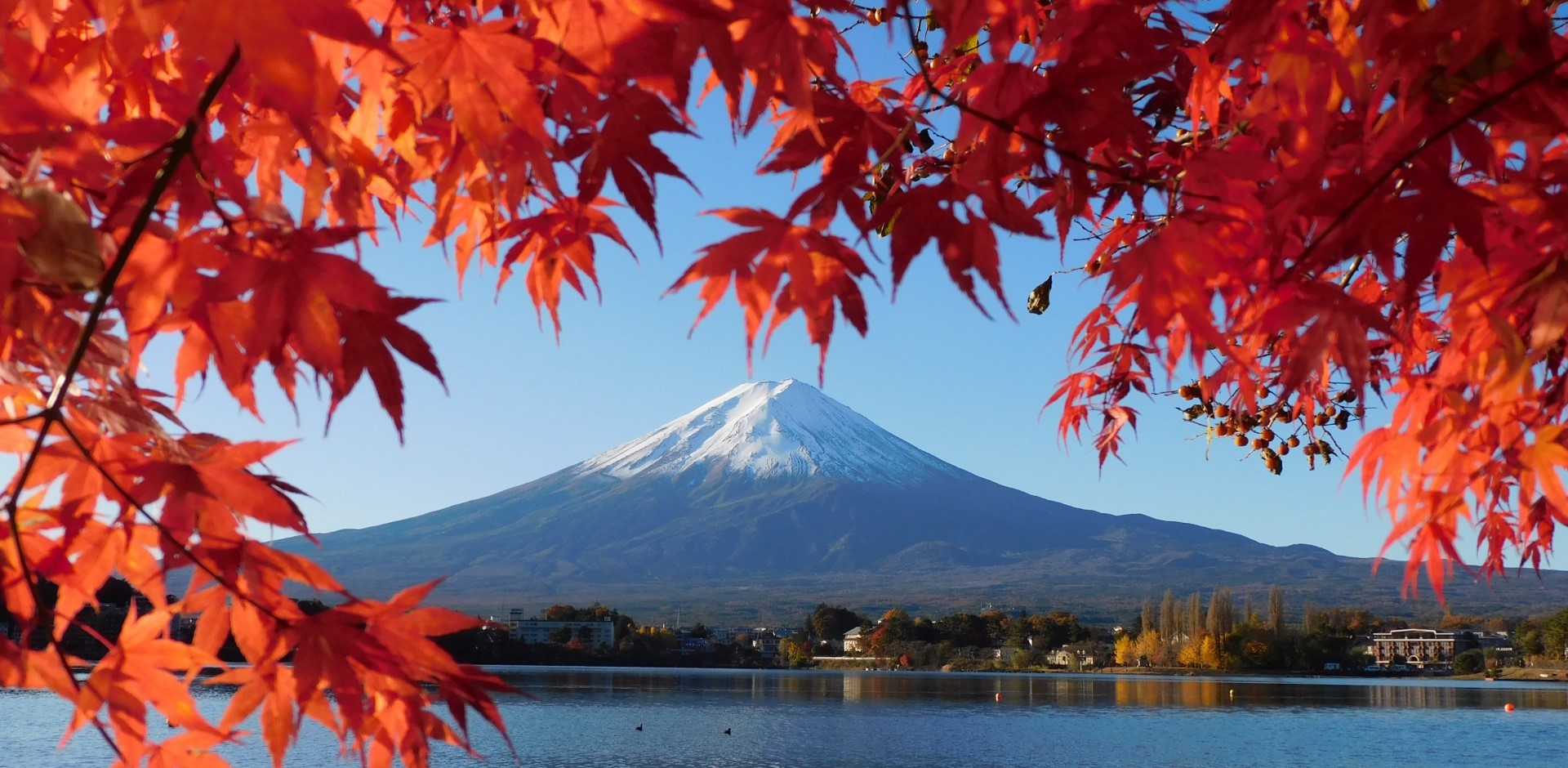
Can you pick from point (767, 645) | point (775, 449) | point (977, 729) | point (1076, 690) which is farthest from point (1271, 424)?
point (775, 449)

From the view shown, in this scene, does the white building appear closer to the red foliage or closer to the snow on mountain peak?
the snow on mountain peak

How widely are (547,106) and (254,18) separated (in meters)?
0.76

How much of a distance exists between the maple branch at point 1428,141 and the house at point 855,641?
11434cm

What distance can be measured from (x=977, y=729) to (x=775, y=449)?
109 meters

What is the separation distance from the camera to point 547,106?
5.03ft

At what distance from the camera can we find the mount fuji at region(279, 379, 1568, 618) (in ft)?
445

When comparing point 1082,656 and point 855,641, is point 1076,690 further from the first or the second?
point 855,641

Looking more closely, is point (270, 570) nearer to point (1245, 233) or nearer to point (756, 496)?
point (1245, 233)

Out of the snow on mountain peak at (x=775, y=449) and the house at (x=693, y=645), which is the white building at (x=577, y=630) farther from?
the snow on mountain peak at (x=775, y=449)

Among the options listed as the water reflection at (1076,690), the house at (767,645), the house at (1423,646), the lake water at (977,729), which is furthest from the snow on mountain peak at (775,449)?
the lake water at (977,729)

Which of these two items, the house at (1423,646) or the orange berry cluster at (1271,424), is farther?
the house at (1423,646)

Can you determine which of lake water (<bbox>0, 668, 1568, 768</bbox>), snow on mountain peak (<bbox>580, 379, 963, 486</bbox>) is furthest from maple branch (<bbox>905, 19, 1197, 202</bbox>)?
snow on mountain peak (<bbox>580, 379, 963, 486</bbox>)

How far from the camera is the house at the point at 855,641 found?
371 ft

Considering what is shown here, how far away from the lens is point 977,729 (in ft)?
161
